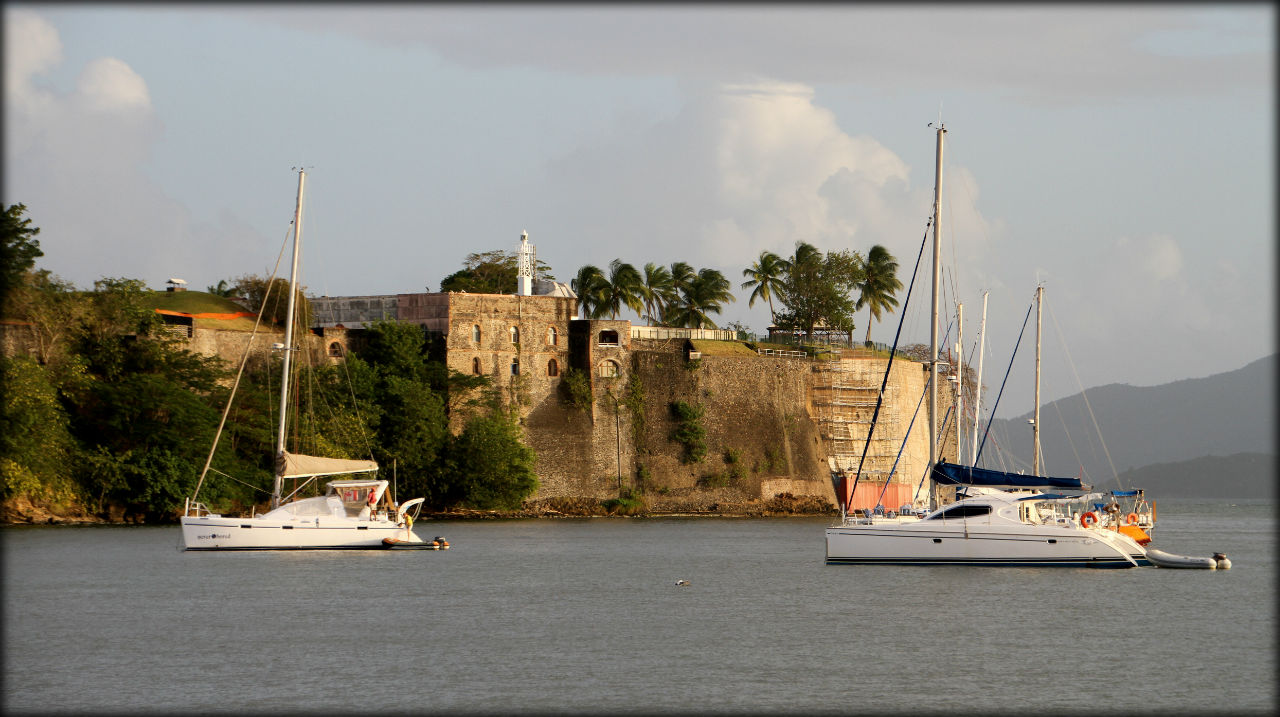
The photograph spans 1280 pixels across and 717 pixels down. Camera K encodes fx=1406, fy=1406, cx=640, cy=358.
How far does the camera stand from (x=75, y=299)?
2437 inches

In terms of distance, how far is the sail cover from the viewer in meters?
46.5

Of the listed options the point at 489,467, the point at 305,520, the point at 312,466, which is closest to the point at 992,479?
the point at 305,520

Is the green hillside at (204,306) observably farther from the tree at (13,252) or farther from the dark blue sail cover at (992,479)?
the dark blue sail cover at (992,479)

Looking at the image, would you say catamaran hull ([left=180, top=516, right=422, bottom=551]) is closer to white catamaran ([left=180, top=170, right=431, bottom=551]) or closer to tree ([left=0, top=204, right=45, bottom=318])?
white catamaran ([left=180, top=170, right=431, bottom=551])

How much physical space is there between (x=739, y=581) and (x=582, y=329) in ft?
127

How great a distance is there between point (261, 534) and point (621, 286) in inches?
1787

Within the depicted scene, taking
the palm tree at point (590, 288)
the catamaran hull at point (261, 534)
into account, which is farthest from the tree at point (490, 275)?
the catamaran hull at point (261, 534)

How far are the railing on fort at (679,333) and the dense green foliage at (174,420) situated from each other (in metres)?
12.3

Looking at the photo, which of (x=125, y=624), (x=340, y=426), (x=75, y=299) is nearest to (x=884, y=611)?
(x=125, y=624)

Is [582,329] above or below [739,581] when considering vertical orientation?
above

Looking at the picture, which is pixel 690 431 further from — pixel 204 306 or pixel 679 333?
pixel 204 306

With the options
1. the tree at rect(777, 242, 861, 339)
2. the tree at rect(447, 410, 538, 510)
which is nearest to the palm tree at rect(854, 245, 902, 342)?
the tree at rect(777, 242, 861, 339)

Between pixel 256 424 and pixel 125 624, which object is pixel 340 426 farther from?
pixel 125 624

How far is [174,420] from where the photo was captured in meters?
59.5
